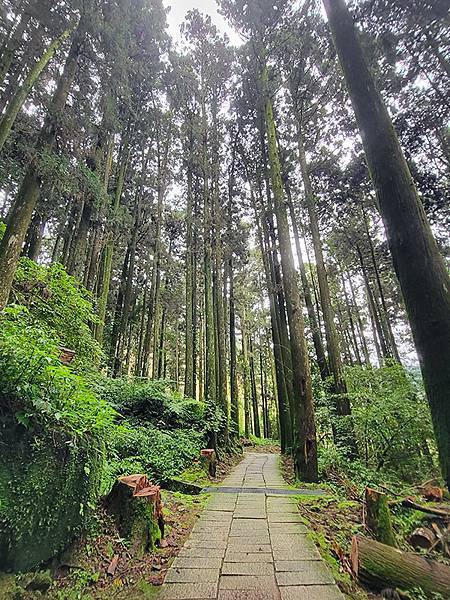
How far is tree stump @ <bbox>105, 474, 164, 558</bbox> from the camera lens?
2842mm

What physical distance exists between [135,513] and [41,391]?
1543mm

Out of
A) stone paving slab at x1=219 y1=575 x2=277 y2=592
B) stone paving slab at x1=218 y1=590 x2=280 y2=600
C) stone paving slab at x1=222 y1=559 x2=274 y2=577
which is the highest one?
stone paving slab at x1=222 y1=559 x2=274 y2=577

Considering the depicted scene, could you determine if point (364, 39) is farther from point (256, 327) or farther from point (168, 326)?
point (168, 326)

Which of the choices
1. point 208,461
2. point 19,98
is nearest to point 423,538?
point 208,461

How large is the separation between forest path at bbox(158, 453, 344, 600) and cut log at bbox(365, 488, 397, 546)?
67 cm

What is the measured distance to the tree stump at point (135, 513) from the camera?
9.32 feet

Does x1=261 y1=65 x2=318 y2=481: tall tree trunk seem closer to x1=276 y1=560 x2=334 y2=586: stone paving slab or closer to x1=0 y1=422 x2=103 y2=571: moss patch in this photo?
x1=276 y1=560 x2=334 y2=586: stone paving slab

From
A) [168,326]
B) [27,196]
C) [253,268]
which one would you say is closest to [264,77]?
[27,196]

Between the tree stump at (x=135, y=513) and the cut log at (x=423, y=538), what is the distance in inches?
105

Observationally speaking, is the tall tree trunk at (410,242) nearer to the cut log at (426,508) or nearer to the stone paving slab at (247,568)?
the stone paving slab at (247,568)

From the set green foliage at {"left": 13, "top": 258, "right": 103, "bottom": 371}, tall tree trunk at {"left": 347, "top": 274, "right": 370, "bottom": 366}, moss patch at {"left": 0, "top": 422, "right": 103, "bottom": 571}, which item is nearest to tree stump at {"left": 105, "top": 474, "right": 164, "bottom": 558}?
moss patch at {"left": 0, "top": 422, "right": 103, "bottom": 571}

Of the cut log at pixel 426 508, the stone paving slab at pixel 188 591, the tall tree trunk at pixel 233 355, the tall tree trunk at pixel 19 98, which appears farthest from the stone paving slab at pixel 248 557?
the tall tree trunk at pixel 233 355

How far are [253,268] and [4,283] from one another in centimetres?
1566

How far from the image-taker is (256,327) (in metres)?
22.4
